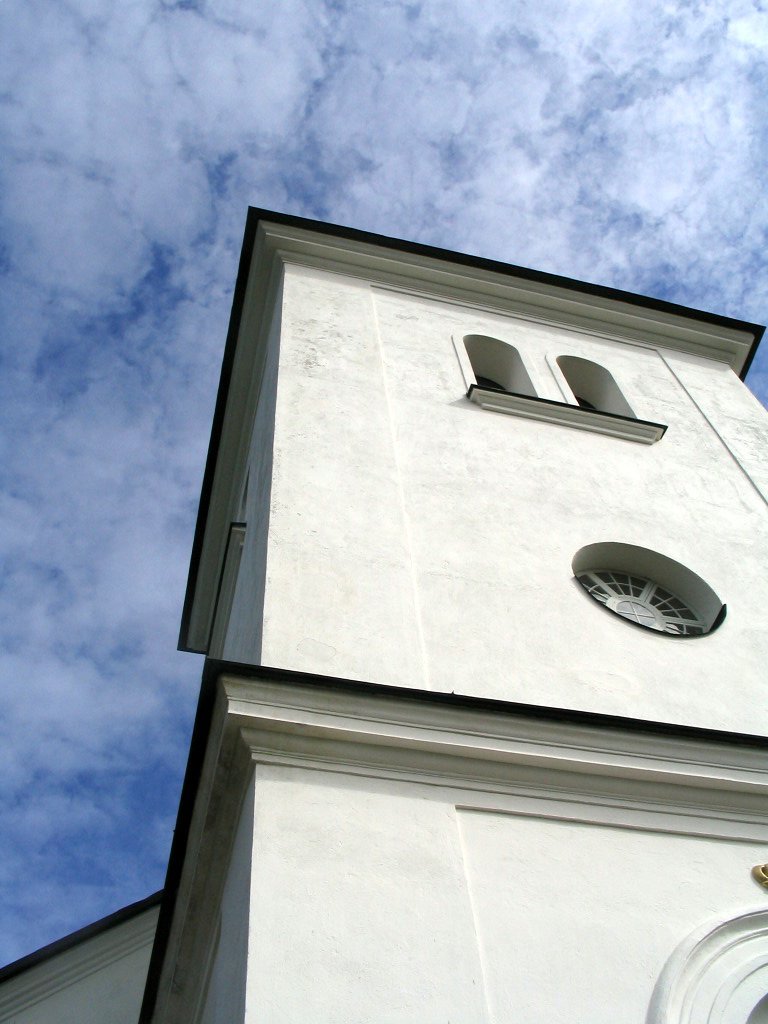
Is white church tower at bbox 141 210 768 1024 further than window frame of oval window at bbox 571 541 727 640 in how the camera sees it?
No

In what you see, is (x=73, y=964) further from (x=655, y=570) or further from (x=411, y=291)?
(x=411, y=291)

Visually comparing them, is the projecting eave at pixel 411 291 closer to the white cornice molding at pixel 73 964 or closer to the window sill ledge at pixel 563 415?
the window sill ledge at pixel 563 415

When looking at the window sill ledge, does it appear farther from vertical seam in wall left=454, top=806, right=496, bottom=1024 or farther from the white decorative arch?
the white decorative arch

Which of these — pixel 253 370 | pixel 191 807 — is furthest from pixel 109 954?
pixel 253 370

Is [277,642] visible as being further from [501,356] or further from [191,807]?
[501,356]

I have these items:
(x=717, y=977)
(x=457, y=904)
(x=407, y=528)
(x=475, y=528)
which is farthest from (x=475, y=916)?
(x=475, y=528)

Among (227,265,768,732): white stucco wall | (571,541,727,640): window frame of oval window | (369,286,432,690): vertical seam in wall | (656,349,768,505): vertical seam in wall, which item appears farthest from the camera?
(656,349,768,505): vertical seam in wall

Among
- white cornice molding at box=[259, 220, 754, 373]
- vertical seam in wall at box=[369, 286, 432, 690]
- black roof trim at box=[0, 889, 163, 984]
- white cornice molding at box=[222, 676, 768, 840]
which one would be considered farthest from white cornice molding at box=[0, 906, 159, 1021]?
white cornice molding at box=[259, 220, 754, 373]

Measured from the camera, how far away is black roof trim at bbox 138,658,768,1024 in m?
6.38

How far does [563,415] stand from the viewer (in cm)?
1162

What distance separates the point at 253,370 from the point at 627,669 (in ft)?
29.0

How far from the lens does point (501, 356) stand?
1412 centimetres

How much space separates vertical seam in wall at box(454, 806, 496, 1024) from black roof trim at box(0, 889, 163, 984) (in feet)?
18.1

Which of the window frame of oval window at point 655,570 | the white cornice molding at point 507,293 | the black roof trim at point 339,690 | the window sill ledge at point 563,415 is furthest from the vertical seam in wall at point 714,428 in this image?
the black roof trim at point 339,690
